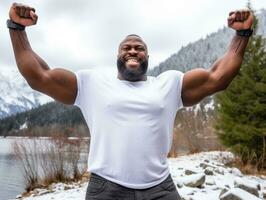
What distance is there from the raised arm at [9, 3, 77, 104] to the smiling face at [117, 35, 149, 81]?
0.29 metres

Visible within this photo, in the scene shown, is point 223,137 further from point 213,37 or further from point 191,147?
point 213,37

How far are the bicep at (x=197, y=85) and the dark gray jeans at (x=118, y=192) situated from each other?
476 millimetres

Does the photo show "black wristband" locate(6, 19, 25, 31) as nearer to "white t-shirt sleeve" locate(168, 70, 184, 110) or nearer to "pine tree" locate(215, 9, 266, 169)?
"white t-shirt sleeve" locate(168, 70, 184, 110)

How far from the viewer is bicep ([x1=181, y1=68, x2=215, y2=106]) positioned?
77.2 inches

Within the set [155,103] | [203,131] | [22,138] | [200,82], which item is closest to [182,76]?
[200,82]

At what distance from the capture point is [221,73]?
6.40 feet

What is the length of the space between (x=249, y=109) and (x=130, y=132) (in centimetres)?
1070

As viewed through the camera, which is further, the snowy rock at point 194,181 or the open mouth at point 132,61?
the snowy rock at point 194,181

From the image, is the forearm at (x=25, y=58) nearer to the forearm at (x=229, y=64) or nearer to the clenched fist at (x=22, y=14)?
the clenched fist at (x=22, y=14)

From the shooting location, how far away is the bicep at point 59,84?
1.84 metres

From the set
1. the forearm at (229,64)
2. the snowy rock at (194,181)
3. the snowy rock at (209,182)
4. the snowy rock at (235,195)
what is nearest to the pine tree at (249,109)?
the snowy rock at (209,182)

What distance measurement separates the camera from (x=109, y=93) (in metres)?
1.84

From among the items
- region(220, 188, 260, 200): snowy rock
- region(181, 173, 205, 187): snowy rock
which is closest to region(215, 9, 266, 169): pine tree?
region(181, 173, 205, 187): snowy rock

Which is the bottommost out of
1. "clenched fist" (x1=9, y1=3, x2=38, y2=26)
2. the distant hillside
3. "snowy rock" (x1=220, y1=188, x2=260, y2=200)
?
the distant hillside
